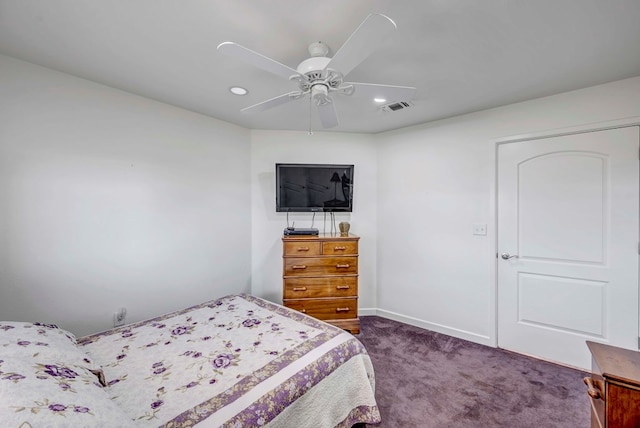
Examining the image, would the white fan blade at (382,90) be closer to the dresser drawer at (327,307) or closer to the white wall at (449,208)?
the white wall at (449,208)

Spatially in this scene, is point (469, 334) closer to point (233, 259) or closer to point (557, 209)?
point (557, 209)

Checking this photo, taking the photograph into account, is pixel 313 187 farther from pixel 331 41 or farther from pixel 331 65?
pixel 331 65

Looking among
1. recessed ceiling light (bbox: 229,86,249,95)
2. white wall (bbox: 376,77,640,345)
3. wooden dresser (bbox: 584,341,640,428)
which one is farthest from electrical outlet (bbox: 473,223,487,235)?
recessed ceiling light (bbox: 229,86,249,95)

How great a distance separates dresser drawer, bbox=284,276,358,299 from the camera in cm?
283

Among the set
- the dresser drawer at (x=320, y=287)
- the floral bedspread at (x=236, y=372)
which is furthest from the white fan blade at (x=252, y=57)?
the dresser drawer at (x=320, y=287)

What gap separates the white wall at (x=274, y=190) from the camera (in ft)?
11.2

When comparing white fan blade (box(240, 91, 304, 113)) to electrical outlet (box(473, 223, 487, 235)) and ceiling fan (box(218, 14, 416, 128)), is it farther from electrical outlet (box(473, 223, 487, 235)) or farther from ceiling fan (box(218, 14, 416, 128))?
electrical outlet (box(473, 223, 487, 235))

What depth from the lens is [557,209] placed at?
2.39 meters

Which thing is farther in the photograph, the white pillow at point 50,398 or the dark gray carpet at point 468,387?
the dark gray carpet at point 468,387

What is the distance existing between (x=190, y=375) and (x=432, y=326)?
2.68 m

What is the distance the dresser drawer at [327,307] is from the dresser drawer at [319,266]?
29 cm

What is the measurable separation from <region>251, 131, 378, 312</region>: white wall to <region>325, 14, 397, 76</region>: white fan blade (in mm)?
2061

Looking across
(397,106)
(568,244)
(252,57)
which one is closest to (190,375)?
(252,57)

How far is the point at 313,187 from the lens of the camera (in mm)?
3180
